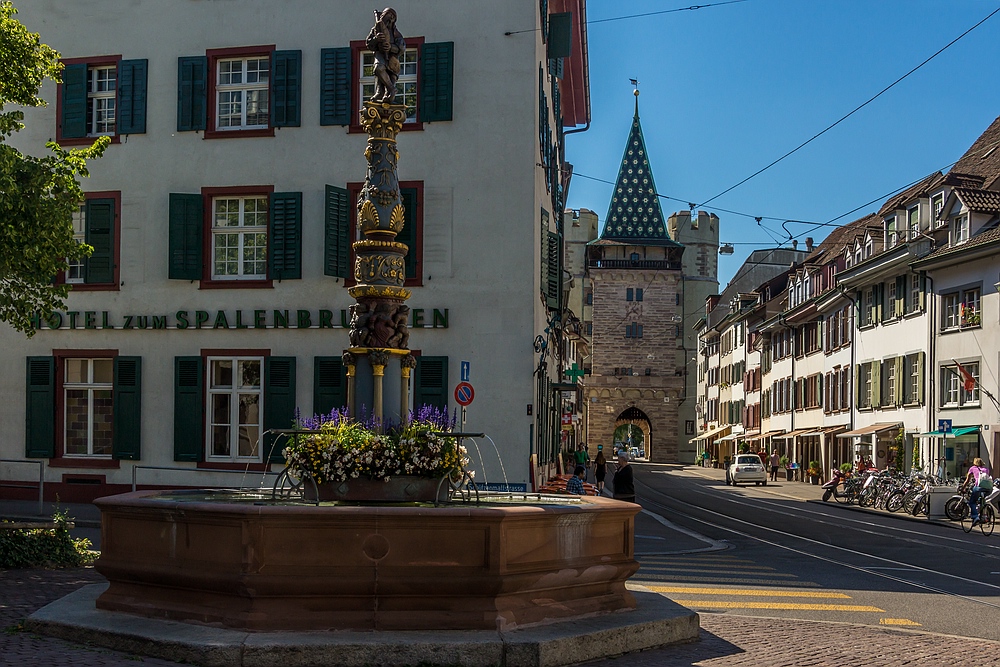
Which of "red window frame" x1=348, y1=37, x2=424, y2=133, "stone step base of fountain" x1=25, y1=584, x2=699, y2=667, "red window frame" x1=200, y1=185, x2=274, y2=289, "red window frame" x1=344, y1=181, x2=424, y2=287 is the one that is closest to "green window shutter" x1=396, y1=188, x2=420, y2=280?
"red window frame" x1=344, y1=181, x2=424, y2=287

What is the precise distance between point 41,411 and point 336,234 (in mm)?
7522

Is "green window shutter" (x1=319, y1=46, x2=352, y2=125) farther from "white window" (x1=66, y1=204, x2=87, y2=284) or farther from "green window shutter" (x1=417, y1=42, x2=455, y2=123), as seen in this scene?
"white window" (x1=66, y1=204, x2=87, y2=284)

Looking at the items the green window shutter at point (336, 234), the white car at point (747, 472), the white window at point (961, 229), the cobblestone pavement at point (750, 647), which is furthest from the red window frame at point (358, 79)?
the white car at point (747, 472)

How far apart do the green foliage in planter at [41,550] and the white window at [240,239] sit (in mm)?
11996

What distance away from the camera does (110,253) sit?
26.4 meters

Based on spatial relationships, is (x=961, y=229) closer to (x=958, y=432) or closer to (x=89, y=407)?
(x=958, y=432)

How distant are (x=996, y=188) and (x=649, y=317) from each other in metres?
65.9

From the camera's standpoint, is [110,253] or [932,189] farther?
[932,189]

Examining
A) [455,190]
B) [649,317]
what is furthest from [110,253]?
[649,317]

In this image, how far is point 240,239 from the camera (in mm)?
26141

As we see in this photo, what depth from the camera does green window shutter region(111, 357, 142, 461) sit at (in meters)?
26.0

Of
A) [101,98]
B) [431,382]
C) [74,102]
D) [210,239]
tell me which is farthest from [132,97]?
[431,382]

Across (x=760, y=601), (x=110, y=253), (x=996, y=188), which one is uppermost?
(x=996, y=188)

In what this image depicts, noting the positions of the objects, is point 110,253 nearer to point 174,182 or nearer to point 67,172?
point 174,182
